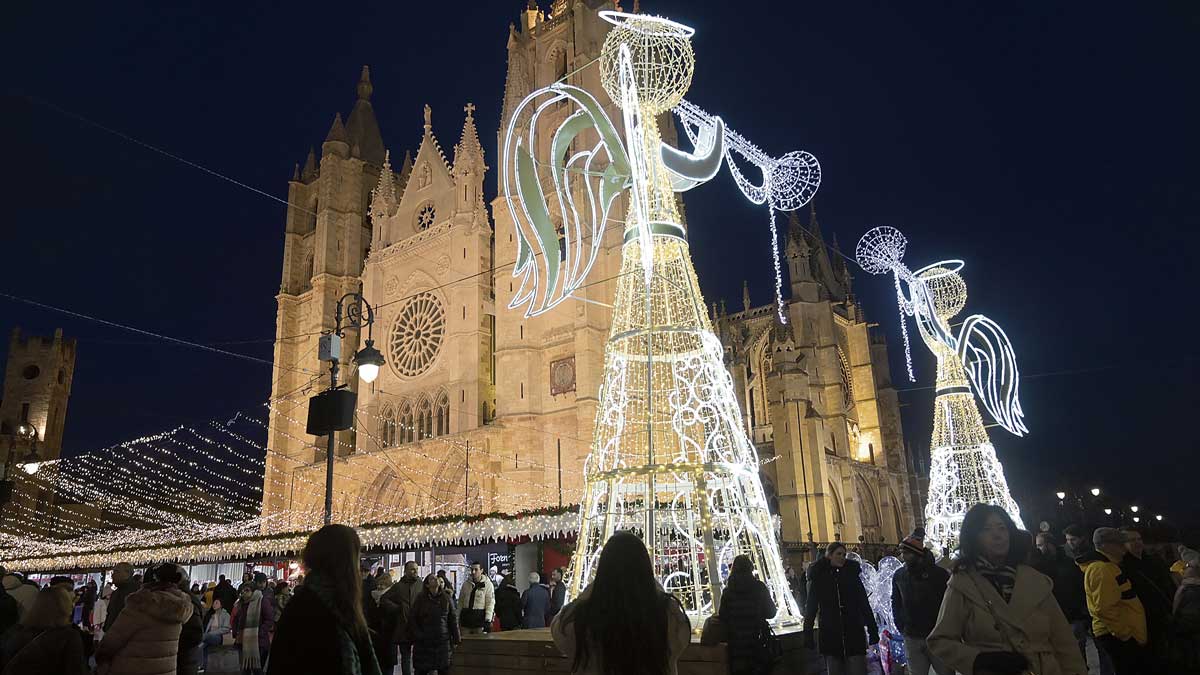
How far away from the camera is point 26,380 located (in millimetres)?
46719

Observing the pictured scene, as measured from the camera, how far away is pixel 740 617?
4.94 meters

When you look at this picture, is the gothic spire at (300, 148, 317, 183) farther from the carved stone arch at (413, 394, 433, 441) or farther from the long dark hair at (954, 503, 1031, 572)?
the long dark hair at (954, 503, 1031, 572)

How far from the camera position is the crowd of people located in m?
2.30

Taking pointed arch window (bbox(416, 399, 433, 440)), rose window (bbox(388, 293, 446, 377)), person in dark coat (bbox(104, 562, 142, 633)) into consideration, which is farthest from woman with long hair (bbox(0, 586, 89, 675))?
rose window (bbox(388, 293, 446, 377))

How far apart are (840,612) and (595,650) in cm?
393

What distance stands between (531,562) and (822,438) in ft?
43.0

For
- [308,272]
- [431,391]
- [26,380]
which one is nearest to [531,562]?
[431,391]

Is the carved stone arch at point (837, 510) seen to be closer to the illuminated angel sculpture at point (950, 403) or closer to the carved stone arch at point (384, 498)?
the illuminated angel sculpture at point (950, 403)

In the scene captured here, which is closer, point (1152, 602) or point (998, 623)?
point (998, 623)

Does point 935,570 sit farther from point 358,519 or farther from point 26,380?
point 26,380

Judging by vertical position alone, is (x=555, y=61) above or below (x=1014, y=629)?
above

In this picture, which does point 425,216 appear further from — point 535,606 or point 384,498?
point 535,606

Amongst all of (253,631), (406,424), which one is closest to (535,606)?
(253,631)

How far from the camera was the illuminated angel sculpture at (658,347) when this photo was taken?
6656mm
